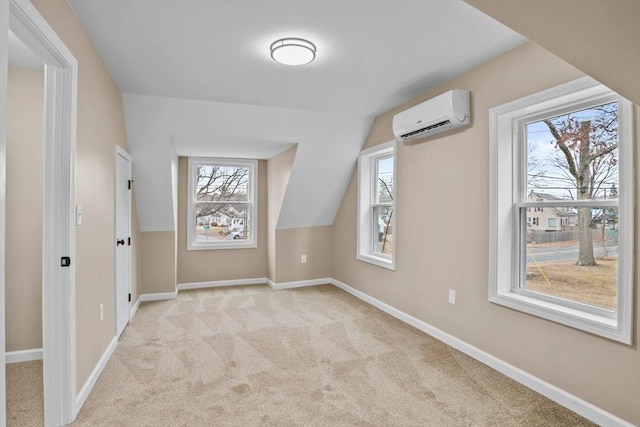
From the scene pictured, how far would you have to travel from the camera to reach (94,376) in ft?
8.00

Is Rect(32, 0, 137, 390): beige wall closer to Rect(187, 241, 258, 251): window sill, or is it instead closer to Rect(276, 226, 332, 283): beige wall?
Rect(187, 241, 258, 251): window sill

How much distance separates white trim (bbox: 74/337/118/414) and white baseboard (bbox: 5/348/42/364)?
0.54 meters

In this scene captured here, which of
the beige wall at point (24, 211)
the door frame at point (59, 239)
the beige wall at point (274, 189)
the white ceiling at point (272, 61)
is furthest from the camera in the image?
the beige wall at point (274, 189)

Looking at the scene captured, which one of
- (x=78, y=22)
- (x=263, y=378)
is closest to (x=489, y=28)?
(x=78, y=22)

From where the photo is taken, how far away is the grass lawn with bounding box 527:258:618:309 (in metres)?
2.16

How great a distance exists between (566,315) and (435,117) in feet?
5.65

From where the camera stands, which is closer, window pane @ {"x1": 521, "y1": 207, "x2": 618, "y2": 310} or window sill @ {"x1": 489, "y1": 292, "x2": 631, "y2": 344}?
window sill @ {"x1": 489, "y1": 292, "x2": 631, "y2": 344}

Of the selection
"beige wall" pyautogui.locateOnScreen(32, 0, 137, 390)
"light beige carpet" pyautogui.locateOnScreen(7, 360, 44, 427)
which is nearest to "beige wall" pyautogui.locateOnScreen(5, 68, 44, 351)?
"light beige carpet" pyautogui.locateOnScreen(7, 360, 44, 427)

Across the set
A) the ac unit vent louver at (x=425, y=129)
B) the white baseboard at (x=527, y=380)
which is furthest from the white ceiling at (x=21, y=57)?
the white baseboard at (x=527, y=380)

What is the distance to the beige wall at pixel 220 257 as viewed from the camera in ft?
17.2

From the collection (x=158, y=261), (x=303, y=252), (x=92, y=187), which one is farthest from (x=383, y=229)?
(x=92, y=187)

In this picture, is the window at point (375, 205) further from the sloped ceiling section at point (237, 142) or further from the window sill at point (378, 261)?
the sloped ceiling section at point (237, 142)

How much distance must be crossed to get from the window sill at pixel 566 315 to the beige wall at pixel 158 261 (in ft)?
12.2

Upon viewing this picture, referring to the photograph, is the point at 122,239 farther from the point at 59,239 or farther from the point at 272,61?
the point at 272,61
